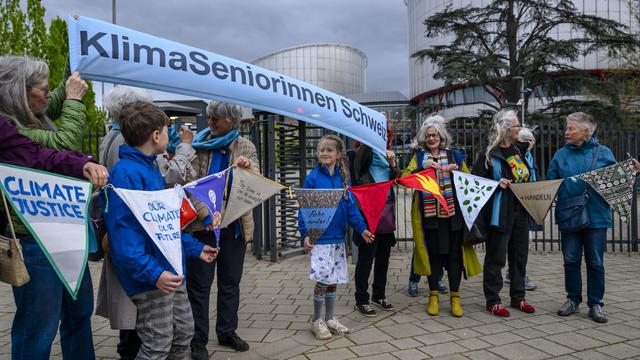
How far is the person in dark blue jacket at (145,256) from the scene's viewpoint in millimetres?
2492

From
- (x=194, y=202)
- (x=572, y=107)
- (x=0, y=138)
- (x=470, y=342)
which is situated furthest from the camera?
(x=572, y=107)

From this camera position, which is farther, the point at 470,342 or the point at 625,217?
the point at 625,217

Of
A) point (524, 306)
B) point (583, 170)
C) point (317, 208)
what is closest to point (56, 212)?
point (317, 208)

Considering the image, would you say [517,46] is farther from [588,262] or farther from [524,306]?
[524,306]

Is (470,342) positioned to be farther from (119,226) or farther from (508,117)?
(119,226)

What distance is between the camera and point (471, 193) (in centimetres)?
481

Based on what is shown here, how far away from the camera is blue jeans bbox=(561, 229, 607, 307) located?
469cm

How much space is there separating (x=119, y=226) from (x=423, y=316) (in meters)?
3.34

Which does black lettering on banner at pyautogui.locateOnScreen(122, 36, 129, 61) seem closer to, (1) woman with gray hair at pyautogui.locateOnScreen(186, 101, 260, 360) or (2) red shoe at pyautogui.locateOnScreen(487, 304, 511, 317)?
(1) woman with gray hair at pyautogui.locateOnScreen(186, 101, 260, 360)

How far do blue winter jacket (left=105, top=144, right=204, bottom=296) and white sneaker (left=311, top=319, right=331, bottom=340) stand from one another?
187 centimetres

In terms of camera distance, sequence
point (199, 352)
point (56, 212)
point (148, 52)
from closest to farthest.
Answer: point (56, 212)
point (148, 52)
point (199, 352)

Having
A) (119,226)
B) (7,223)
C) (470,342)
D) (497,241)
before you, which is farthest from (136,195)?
(497,241)

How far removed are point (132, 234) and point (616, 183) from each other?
15.2ft

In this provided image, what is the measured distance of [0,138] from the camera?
2.30 metres
